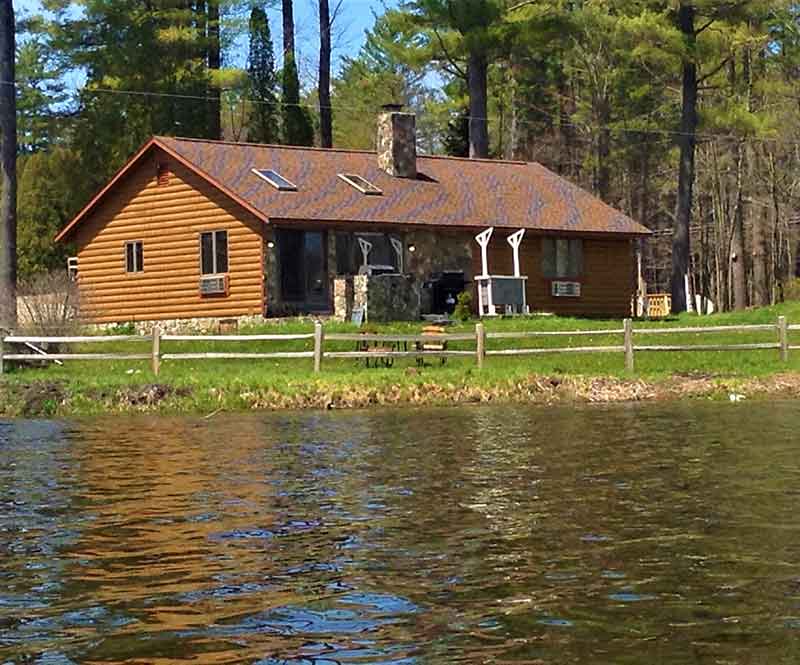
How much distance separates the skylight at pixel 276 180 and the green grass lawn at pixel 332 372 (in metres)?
6.30

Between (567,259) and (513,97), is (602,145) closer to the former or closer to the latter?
(513,97)

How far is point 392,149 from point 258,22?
19.5 metres

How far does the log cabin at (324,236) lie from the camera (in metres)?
38.4

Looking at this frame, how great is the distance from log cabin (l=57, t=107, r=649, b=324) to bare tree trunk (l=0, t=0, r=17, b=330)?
7.68 ft

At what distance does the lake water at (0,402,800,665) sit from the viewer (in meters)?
7.16

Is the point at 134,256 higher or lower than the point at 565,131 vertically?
lower

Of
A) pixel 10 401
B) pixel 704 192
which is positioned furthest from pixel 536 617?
pixel 704 192

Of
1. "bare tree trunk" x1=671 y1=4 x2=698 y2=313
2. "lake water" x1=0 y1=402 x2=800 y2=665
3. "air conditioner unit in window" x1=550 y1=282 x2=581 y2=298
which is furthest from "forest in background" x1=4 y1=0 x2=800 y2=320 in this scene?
"lake water" x1=0 y1=402 x2=800 y2=665

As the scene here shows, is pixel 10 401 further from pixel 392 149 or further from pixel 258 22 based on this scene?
pixel 258 22

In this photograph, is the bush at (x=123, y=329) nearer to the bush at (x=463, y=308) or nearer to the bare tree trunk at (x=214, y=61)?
the bush at (x=463, y=308)

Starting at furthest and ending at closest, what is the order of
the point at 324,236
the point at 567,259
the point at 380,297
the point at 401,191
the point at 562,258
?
1. the point at 567,259
2. the point at 562,258
3. the point at 401,191
4. the point at 324,236
5. the point at 380,297

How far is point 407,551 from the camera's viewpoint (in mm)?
9688

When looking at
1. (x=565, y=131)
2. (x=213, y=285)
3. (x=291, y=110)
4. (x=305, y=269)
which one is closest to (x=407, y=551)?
(x=305, y=269)

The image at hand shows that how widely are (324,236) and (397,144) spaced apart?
5913 millimetres
